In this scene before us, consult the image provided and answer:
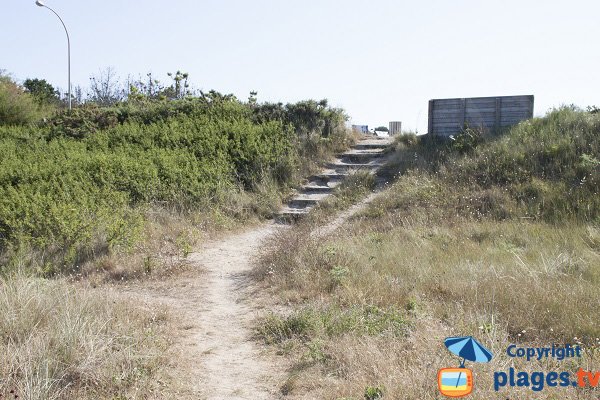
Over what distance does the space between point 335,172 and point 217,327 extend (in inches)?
376

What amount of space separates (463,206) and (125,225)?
6.81 m

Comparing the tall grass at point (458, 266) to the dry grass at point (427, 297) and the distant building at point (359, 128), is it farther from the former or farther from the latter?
the distant building at point (359, 128)

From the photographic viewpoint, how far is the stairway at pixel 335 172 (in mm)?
13391

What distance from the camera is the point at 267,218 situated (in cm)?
1295

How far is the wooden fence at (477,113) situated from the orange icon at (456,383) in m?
12.2

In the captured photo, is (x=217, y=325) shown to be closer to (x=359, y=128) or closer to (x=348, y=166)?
(x=348, y=166)

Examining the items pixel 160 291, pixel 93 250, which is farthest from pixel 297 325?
pixel 93 250

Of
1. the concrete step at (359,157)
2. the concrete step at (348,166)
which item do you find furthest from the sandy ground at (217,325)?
the concrete step at (359,157)

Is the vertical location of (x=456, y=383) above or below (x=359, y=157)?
below

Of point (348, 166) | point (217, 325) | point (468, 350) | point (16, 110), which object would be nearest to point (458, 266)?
point (217, 325)

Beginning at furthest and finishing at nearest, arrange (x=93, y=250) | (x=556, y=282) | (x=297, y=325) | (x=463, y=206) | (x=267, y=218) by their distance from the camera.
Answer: (x=267, y=218)
(x=463, y=206)
(x=93, y=250)
(x=556, y=282)
(x=297, y=325)

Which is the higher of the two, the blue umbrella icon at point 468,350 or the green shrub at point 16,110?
the green shrub at point 16,110

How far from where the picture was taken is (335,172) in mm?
15445

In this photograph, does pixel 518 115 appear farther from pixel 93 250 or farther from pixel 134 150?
pixel 93 250
